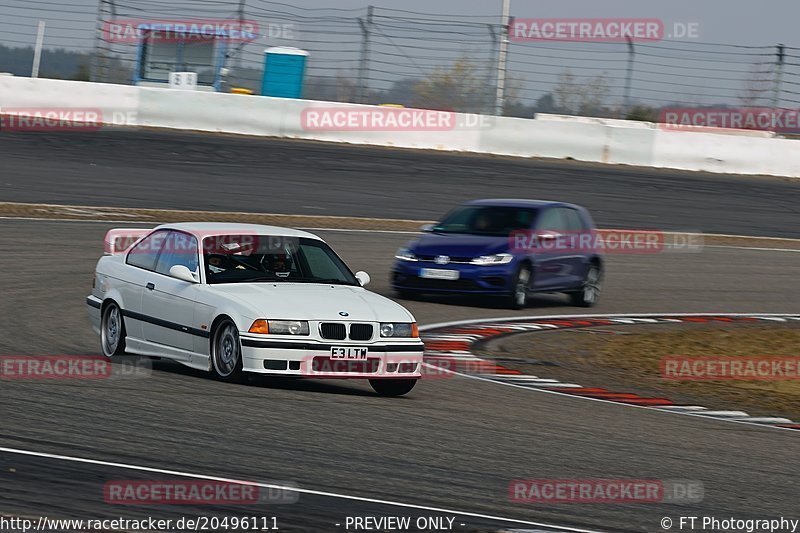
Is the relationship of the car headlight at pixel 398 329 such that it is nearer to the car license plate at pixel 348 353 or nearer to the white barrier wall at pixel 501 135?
the car license plate at pixel 348 353

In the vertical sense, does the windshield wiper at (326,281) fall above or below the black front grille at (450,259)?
above

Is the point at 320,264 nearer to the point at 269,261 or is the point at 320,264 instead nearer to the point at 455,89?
the point at 269,261

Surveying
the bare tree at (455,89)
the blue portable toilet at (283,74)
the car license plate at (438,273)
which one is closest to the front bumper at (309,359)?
the car license plate at (438,273)

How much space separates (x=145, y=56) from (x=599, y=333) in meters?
24.4

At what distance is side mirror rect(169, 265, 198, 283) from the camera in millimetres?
9695

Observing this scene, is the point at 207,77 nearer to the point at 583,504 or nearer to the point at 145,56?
the point at 145,56

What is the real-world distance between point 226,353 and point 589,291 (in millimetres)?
9199

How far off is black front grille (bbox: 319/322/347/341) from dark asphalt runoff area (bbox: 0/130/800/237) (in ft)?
45.1

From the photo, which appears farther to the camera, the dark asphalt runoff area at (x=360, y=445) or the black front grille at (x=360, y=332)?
the black front grille at (x=360, y=332)

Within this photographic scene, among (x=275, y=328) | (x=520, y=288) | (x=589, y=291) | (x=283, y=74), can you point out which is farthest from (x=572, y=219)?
(x=283, y=74)

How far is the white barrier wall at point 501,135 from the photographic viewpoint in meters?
30.5

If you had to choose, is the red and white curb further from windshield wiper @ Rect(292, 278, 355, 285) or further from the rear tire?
windshield wiper @ Rect(292, 278, 355, 285)

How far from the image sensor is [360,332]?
9.18 meters

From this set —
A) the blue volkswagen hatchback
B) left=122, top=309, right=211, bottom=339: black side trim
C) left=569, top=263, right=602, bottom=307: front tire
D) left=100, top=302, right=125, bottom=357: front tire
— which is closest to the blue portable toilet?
the blue volkswagen hatchback
